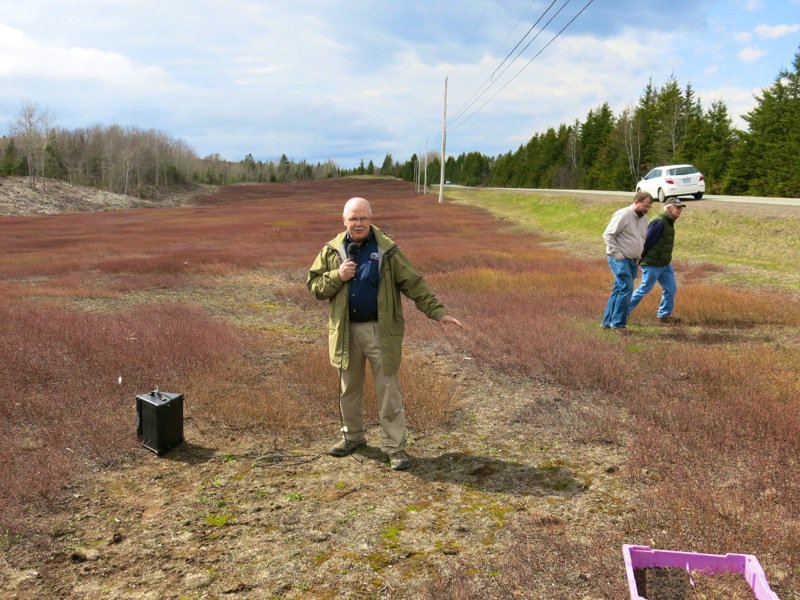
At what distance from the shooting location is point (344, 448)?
195 inches

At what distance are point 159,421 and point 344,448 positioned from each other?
162cm

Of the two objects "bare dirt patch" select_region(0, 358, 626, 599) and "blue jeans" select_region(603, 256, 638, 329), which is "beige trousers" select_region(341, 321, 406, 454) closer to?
"bare dirt patch" select_region(0, 358, 626, 599)

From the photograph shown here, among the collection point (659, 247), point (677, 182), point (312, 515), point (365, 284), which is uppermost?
point (677, 182)

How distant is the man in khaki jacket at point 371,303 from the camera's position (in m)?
4.49

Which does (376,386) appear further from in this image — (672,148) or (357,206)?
(672,148)

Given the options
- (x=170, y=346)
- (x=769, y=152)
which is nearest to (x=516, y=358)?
(x=170, y=346)

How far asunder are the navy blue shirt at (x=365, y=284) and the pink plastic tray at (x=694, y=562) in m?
2.44

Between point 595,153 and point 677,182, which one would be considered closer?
point 677,182

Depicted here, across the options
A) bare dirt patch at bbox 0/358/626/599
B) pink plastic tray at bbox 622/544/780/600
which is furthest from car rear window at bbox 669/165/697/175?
pink plastic tray at bbox 622/544/780/600

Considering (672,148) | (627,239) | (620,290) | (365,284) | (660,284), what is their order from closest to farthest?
(365,284) → (627,239) → (620,290) → (660,284) → (672,148)

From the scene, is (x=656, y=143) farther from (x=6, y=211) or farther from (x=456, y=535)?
(x=6, y=211)

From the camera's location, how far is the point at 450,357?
26.3 feet

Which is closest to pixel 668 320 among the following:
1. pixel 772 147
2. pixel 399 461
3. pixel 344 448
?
pixel 399 461

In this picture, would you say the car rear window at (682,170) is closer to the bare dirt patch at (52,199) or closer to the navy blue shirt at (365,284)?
the navy blue shirt at (365,284)
